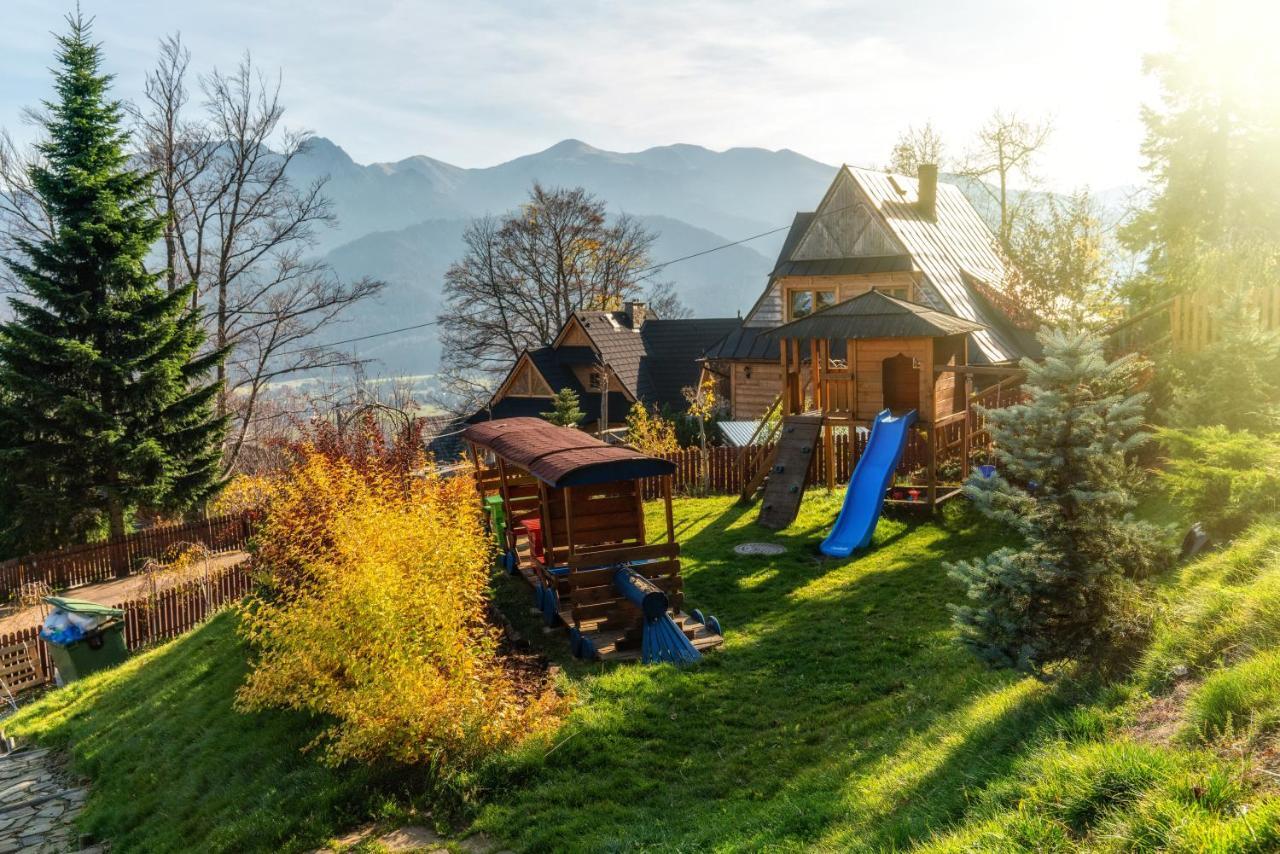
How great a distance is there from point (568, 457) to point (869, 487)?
21.5 feet

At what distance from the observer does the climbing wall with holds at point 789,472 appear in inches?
625

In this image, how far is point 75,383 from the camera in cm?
2102

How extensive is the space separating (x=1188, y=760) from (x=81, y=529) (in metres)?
25.2

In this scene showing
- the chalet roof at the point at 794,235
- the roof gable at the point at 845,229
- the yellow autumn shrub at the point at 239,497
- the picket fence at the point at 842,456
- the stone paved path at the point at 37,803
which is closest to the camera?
the stone paved path at the point at 37,803

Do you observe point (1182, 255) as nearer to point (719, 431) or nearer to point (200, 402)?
point (719, 431)

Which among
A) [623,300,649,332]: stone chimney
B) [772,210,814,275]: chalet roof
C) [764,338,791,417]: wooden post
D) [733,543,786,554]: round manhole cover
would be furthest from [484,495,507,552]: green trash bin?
[623,300,649,332]: stone chimney

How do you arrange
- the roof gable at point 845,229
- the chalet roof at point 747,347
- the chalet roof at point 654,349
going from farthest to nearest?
the chalet roof at point 654,349 → the chalet roof at point 747,347 → the roof gable at point 845,229

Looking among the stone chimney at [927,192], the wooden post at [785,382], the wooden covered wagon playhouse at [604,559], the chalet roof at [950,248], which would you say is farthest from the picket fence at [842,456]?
the stone chimney at [927,192]

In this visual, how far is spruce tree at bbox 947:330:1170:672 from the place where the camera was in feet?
19.8

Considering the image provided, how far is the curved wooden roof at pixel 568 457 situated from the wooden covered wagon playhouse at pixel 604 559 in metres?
0.01

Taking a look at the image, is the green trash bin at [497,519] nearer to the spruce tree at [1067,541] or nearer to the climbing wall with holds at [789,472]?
the climbing wall with holds at [789,472]

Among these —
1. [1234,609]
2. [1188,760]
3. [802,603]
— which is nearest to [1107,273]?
[802,603]

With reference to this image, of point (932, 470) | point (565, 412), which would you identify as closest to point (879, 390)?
point (932, 470)

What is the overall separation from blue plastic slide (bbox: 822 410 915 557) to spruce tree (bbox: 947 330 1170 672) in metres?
7.48
